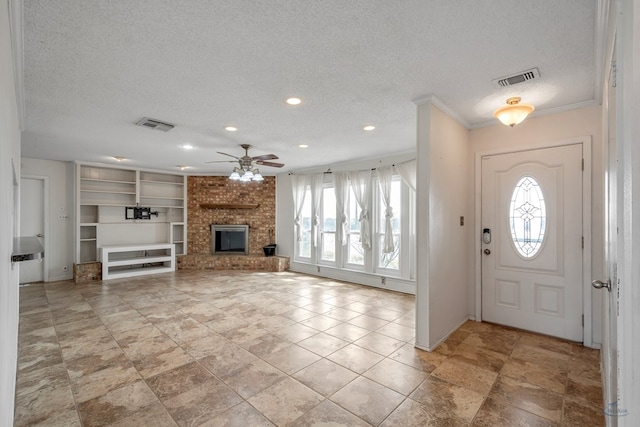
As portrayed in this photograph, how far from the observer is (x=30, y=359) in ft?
9.09

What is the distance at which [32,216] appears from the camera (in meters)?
5.94

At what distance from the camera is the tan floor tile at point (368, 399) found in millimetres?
2010

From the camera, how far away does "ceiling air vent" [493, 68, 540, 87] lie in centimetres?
241

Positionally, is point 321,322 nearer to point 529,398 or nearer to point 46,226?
point 529,398

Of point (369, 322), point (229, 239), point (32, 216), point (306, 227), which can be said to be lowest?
point (369, 322)

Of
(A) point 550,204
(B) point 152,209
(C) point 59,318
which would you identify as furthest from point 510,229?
(B) point 152,209

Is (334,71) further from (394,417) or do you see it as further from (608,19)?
(394,417)

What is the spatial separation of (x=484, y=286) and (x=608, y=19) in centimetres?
292

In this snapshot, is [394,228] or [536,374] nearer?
[536,374]

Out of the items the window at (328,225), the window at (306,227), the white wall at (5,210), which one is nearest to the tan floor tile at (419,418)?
the white wall at (5,210)

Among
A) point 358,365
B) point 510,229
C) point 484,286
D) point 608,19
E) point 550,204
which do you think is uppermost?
point 608,19

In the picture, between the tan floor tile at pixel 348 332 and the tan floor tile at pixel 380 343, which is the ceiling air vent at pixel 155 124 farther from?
the tan floor tile at pixel 380 343

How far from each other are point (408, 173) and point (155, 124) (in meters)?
3.98

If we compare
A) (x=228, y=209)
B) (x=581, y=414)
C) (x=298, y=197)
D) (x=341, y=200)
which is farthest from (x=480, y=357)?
(x=228, y=209)
